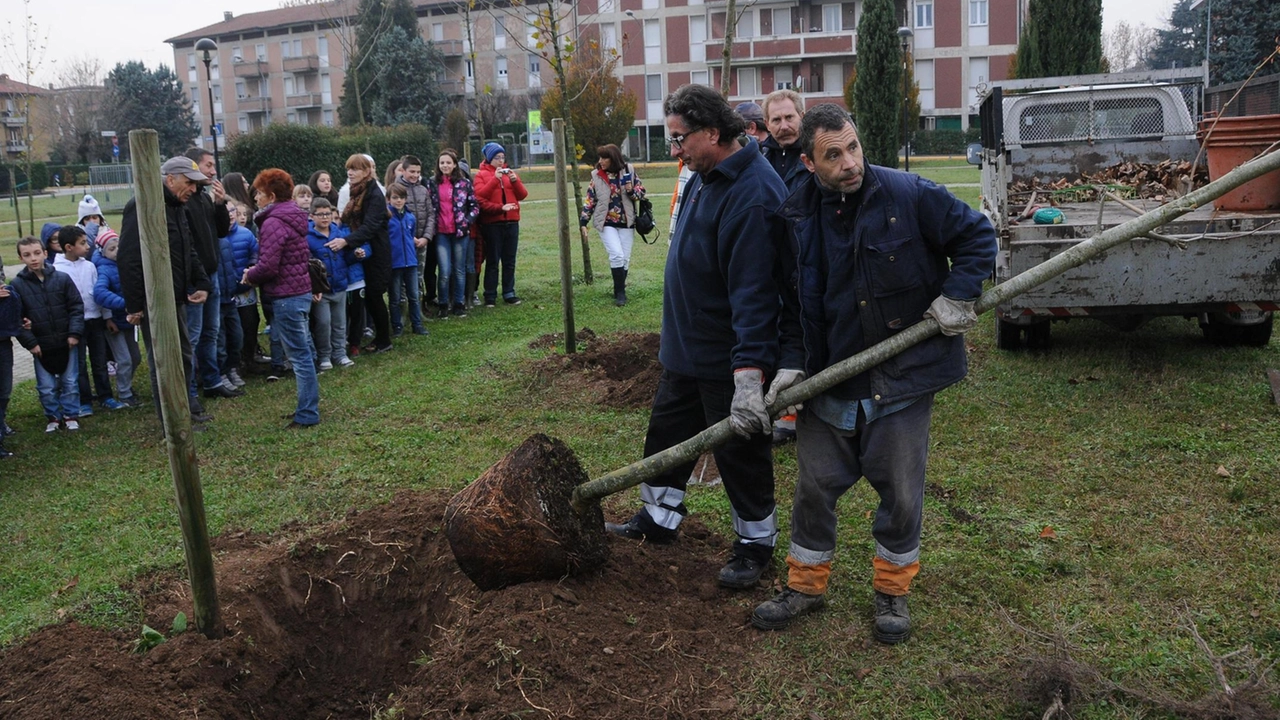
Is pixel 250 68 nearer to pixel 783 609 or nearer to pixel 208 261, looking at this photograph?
pixel 208 261

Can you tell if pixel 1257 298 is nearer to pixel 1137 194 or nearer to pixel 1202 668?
pixel 1137 194

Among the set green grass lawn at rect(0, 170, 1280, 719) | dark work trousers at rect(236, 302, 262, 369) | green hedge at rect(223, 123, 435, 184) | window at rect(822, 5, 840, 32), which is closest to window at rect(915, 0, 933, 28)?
window at rect(822, 5, 840, 32)

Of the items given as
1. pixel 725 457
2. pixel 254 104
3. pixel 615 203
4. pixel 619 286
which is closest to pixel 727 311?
pixel 725 457

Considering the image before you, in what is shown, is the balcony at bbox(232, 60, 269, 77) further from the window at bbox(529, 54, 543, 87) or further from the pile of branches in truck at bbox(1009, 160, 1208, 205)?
the pile of branches in truck at bbox(1009, 160, 1208, 205)

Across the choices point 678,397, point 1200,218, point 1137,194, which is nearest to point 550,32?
point 1137,194

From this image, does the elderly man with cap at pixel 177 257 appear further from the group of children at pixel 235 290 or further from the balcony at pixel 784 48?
the balcony at pixel 784 48

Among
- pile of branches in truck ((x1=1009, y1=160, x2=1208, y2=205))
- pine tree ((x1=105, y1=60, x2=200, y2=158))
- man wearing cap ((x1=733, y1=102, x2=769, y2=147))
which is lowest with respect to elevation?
pile of branches in truck ((x1=1009, y1=160, x2=1208, y2=205))

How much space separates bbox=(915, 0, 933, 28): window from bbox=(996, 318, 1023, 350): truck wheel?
52.4 m

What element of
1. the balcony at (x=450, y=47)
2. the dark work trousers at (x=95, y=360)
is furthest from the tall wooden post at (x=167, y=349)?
the balcony at (x=450, y=47)

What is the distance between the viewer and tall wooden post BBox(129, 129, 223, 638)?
11.6ft

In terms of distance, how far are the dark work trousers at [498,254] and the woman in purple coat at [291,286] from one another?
14.0ft

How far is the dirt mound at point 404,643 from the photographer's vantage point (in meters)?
3.49

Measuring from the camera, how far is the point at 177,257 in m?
7.41

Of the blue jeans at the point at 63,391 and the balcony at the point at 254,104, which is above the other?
the balcony at the point at 254,104
